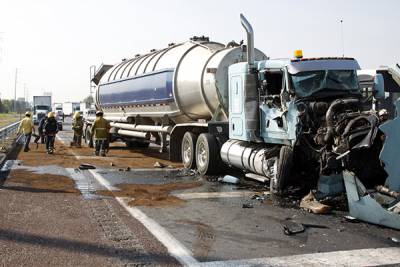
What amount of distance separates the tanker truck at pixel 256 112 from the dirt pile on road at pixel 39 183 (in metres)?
3.47

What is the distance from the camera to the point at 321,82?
9117mm

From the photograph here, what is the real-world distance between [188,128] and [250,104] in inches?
146

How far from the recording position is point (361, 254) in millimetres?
5684

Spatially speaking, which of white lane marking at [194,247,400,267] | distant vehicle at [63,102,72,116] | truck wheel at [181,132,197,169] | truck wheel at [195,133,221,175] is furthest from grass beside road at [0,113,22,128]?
white lane marking at [194,247,400,267]

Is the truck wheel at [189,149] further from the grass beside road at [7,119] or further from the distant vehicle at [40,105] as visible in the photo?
the distant vehicle at [40,105]

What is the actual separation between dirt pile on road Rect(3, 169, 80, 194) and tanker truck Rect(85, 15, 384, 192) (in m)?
3.47

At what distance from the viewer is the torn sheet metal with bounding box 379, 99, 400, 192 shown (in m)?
6.91

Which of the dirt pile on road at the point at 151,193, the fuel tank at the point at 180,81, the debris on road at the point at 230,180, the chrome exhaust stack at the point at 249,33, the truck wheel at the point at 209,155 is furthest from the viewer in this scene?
the fuel tank at the point at 180,81

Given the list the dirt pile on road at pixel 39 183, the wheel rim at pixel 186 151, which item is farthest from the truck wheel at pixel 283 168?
the wheel rim at pixel 186 151

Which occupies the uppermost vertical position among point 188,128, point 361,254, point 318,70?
point 318,70

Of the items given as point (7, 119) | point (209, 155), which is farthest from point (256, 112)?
point (7, 119)

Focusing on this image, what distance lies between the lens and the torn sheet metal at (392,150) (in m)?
6.91

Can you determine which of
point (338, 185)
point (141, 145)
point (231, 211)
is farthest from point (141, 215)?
point (141, 145)

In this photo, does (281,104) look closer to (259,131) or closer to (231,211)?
(259,131)
